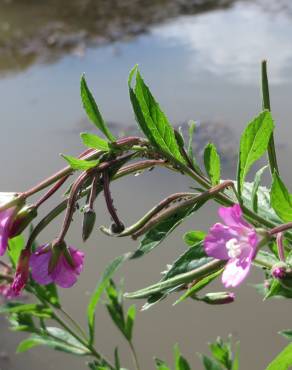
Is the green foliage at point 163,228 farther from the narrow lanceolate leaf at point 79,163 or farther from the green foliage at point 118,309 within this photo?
the green foliage at point 118,309

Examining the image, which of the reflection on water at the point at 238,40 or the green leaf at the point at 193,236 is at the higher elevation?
the green leaf at the point at 193,236

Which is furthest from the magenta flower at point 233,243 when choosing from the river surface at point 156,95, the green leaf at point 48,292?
the river surface at point 156,95

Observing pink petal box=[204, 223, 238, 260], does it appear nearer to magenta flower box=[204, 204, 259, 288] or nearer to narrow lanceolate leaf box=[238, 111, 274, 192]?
magenta flower box=[204, 204, 259, 288]

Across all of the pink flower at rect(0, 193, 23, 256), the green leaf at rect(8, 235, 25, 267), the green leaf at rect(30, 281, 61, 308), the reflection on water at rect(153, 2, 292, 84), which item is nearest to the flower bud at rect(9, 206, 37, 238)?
the pink flower at rect(0, 193, 23, 256)

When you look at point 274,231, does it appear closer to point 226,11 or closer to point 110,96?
point 110,96

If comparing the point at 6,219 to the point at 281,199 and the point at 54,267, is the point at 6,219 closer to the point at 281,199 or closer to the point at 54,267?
the point at 54,267

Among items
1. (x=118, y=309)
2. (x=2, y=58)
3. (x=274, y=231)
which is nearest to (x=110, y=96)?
(x=2, y=58)

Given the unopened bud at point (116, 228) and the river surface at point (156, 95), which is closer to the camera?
the unopened bud at point (116, 228)
